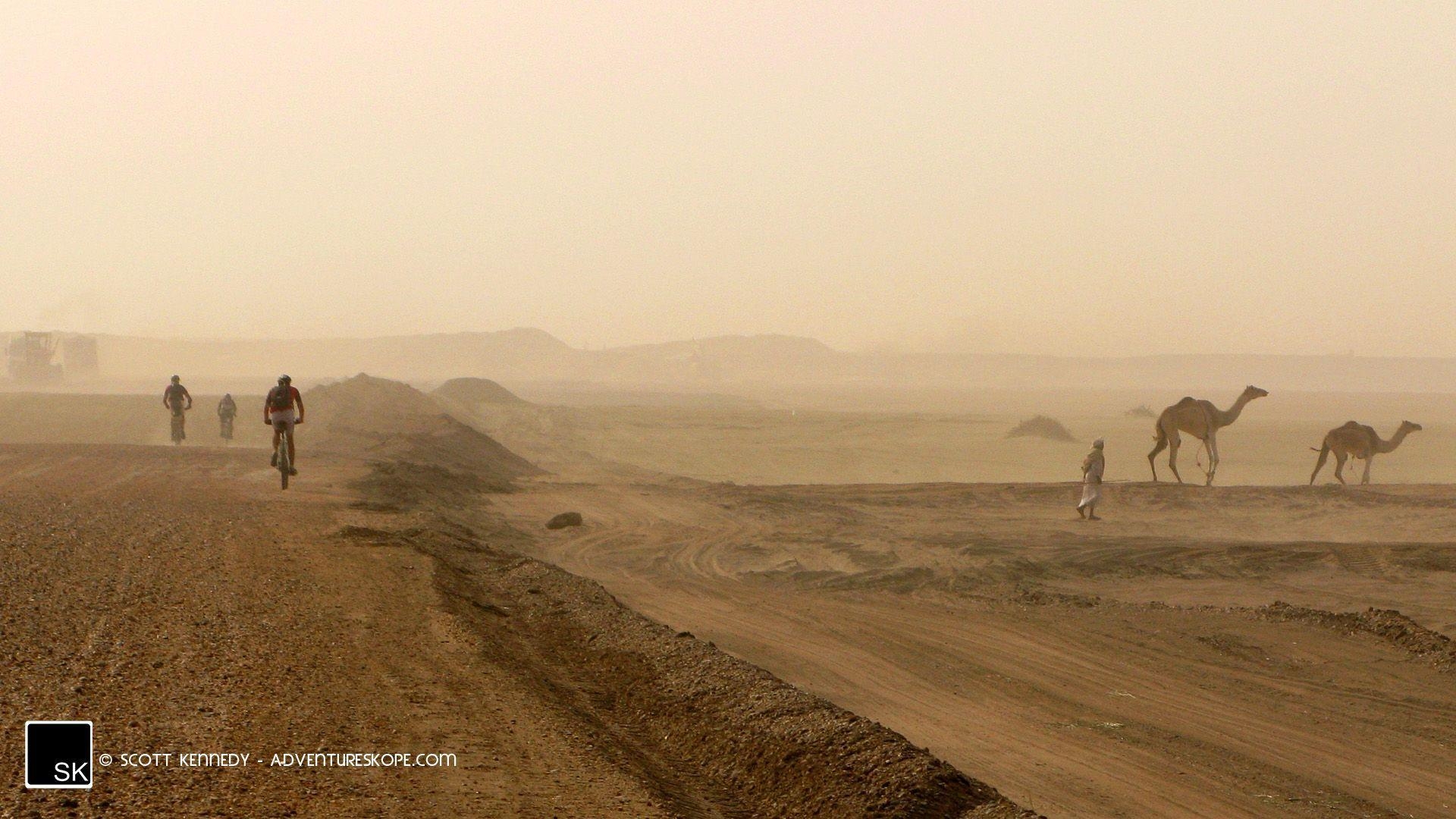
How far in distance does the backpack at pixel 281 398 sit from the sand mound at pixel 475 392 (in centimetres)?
4934

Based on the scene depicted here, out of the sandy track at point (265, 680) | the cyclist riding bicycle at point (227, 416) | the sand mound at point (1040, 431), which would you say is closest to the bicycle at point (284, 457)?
the sandy track at point (265, 680)

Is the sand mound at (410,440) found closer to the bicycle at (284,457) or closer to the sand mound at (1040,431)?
the bicycle at (284,457)

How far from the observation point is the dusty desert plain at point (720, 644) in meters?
6.50

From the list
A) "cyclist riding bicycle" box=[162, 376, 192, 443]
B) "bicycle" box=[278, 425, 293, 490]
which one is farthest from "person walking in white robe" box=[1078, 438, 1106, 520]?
"cyclist riding bicycle" box=[162, 376, 192, 443]

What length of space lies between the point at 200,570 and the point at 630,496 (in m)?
13.4

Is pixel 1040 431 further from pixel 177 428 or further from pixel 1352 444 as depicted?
pixel 177 428

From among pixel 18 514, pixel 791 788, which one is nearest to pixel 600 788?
pixel 791 788

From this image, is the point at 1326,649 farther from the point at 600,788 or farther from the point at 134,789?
the point at 134,789

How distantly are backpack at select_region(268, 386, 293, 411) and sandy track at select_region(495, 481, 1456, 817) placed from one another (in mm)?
4368

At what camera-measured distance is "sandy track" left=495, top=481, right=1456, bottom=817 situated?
26.1 feet

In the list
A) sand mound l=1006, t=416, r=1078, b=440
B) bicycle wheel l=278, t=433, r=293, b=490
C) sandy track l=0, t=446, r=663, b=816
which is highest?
bicycle wheel l=278, t=433, r=293, b=490

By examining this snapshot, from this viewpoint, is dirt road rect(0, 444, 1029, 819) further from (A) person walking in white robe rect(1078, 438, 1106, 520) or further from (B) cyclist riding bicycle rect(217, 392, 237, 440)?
(B) cyclist riding bicycle rect(217, 392, 237, 440)

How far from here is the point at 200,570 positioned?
36.0ft

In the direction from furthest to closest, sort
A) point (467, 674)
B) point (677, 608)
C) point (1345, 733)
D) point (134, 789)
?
point (677, 608)
point (1345, 733)
point (467, 674)
point (134, 789)
